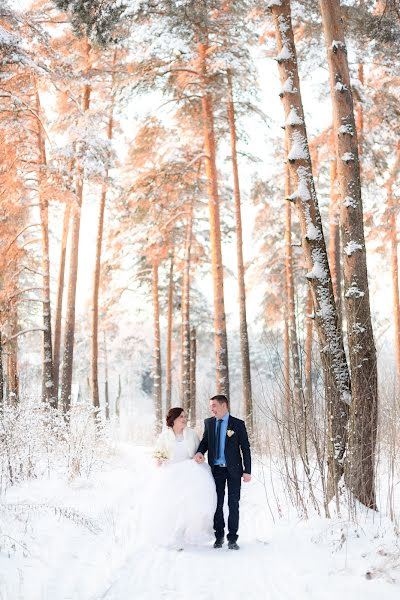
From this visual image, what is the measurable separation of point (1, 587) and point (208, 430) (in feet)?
9.19

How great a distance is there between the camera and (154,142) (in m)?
14.6

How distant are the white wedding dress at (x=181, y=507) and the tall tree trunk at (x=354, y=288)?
Result: 62.9 inches

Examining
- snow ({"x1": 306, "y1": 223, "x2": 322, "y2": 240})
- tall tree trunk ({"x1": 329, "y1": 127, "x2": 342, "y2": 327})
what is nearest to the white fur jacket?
snow ({"x1": 306, "y1": 223, "x2": 322, "y2": 240})

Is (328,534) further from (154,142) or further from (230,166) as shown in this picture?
(230,166)

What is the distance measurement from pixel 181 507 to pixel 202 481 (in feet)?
1.19

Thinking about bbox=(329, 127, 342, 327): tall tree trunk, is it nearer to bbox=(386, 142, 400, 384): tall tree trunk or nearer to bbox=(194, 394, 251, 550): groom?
bbox=(386, 142, 400, 384): tall tree trunk

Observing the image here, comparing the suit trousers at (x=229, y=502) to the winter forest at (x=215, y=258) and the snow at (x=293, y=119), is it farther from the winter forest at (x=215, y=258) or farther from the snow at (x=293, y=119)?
the snow at (x=293, y=119)

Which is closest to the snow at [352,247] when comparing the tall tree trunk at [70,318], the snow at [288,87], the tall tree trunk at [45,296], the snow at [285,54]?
the snow at [288,87]

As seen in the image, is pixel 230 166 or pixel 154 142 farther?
pixel 230 166

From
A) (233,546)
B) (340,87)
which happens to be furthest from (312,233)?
(233,546)

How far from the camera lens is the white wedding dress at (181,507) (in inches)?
225

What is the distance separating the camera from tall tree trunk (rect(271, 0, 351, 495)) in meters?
5.86

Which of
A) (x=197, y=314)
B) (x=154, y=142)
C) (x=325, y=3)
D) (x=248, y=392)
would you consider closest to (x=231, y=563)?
(x=325, y=3)

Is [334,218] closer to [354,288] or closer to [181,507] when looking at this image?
[354,288]
